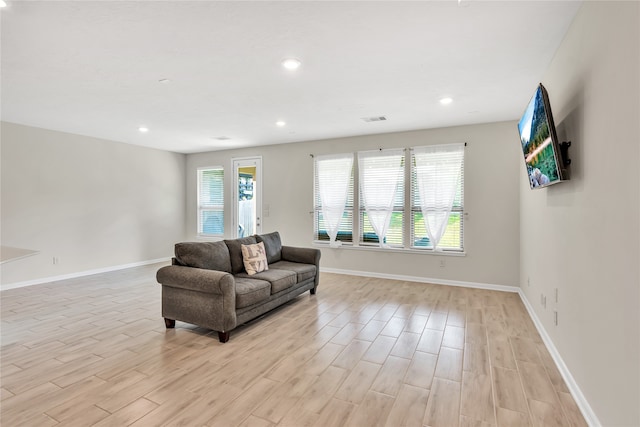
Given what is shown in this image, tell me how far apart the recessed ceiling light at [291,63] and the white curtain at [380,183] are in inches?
121

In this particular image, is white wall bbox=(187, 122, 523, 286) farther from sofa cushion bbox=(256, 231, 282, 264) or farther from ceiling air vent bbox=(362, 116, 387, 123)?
sofa cushion bbox=(256, 231, 282, 264)

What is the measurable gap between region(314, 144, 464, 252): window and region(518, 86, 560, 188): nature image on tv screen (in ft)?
6.91

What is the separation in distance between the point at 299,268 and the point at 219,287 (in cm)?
151

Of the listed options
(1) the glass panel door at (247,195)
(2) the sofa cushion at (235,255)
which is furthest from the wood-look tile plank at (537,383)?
(1) the glass panel door at (247,195)

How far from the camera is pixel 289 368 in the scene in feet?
8.47

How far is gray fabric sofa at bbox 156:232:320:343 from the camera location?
308 centimetres

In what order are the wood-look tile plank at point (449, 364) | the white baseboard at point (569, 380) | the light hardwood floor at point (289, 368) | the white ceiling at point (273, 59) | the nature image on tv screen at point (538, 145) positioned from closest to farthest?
the white baseboard at point (569, 380)
the light hardwood floor at point (289, 368)
the white ceiling at point (273, 59)
the nature image on tv screen at point (538, 145)
the wood-look tile plank at point (449, 364)

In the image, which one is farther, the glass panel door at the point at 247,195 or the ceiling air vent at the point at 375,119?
the glass panel door at the point at 247,195

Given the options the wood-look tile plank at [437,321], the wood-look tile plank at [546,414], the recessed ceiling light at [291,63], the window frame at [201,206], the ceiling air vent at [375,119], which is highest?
the ceiling air vent at [375,119]

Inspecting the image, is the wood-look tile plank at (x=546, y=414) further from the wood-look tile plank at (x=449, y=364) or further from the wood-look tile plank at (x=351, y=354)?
the wood-look tile plank at (x=351, y=354)

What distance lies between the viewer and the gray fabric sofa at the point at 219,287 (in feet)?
10.1

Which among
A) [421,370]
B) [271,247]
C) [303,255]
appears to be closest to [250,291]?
[271,247]

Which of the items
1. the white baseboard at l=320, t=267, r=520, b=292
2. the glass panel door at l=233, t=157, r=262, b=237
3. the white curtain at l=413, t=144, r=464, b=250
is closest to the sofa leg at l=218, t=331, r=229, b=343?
the white baseboard at l=320, t=267, r=520, b=292

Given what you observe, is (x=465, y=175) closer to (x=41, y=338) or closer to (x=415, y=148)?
(x=415, y=148)
